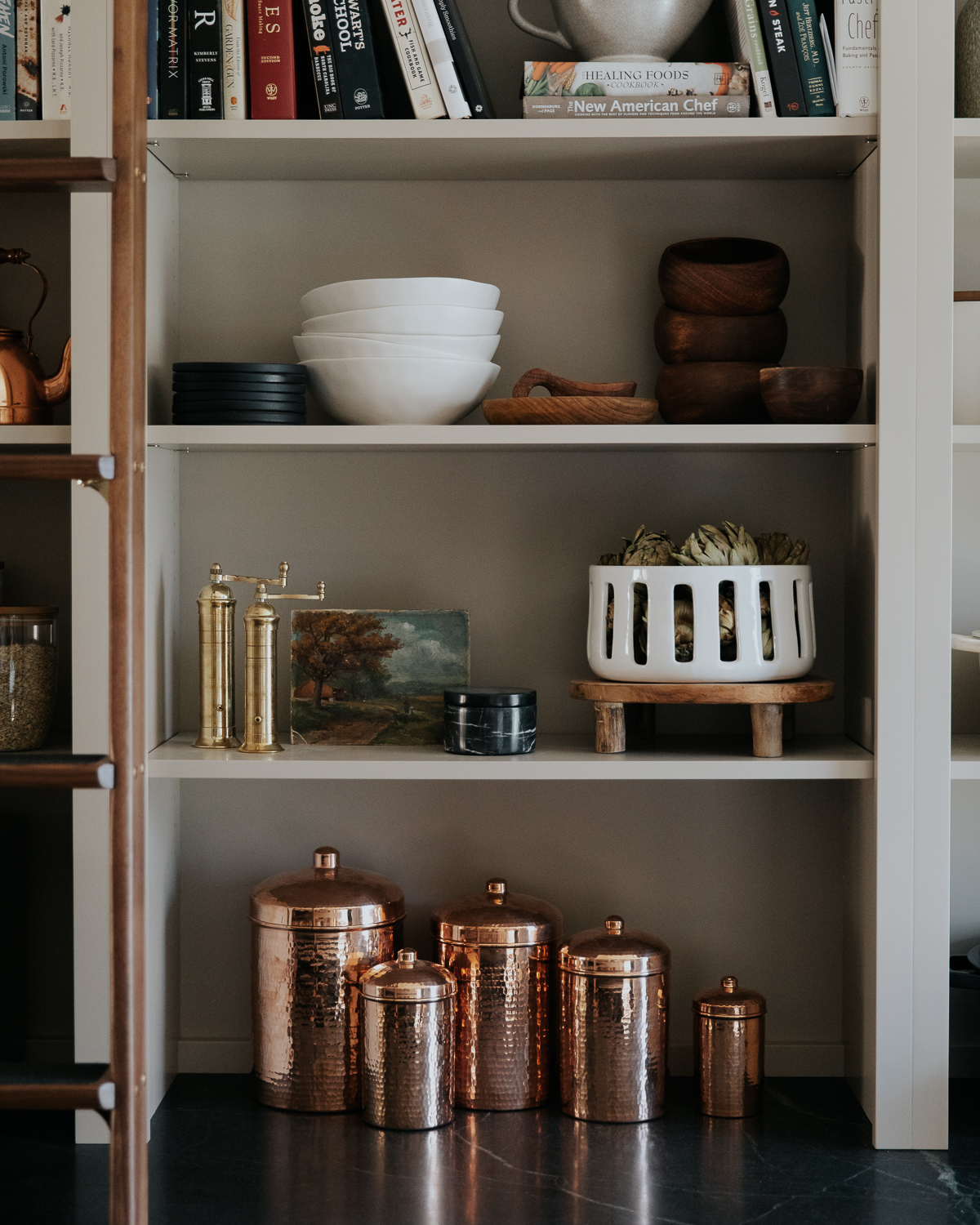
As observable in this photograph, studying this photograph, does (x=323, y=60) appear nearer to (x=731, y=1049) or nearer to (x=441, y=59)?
(x=441, y=59)

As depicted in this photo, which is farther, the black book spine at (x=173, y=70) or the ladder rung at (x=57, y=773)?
the black book spine at (x=173, y=70)

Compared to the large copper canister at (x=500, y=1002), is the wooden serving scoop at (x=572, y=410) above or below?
above

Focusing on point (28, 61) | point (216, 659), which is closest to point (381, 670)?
point (216, 659)

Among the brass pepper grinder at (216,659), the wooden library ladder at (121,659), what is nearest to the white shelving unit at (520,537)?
Answer: the brass pepper grinder at (216,659)

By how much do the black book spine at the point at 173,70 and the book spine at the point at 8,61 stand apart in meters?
0.18

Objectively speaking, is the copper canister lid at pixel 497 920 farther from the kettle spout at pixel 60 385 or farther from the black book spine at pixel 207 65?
the black book spine at pixel 207 65

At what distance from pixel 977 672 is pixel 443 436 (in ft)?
2.91

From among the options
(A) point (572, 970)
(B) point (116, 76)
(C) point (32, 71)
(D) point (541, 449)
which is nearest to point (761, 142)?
(D) point (541, 449)

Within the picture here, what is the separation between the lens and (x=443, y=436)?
1.48m

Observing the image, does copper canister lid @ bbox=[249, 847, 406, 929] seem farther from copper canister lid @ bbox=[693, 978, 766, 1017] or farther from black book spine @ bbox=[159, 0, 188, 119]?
black book spine @ bbox=[159, 0, 188, 119]

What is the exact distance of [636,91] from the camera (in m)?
1.48

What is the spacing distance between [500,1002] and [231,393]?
88 cm

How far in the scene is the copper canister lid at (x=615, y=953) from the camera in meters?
1.50

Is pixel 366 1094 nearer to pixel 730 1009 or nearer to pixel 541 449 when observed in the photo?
pixel 730 1009
